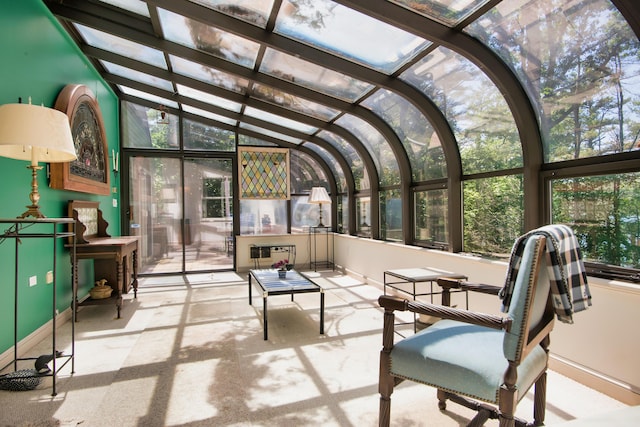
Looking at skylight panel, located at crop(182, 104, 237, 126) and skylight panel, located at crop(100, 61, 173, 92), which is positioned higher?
skylight panel, located at crop(100, 61, 173, 92)

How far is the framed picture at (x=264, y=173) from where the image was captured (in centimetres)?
708

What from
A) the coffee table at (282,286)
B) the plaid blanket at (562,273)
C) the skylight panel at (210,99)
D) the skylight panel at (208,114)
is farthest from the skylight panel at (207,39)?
the plaid blanket at (562,273)

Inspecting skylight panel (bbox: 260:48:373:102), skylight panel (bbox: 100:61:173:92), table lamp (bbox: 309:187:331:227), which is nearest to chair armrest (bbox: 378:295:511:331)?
skylight panel (bbox: 260:48:373:102)

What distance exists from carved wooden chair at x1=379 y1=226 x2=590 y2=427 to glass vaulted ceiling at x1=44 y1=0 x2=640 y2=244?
1.54 meters

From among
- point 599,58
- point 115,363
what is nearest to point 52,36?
point 115,363

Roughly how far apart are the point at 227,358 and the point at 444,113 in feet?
10.7

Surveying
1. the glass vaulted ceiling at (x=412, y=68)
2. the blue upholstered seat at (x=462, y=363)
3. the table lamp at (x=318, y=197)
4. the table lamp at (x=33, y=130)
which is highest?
the glass vaulted ceiling at (x=412, y=68)

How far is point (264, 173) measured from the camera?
7.23m

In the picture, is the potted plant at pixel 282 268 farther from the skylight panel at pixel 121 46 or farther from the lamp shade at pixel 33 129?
the skylight panel at pixel 121 46

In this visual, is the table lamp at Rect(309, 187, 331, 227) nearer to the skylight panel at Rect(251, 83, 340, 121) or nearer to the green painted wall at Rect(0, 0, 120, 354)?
the skylight panel at Rect(251, 83, 340, 121)

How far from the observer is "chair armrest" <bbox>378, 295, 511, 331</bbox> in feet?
4.83

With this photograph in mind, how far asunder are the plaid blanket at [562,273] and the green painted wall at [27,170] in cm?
354

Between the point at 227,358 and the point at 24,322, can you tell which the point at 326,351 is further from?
the point at 24,322

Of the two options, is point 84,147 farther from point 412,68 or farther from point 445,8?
point 445,8
